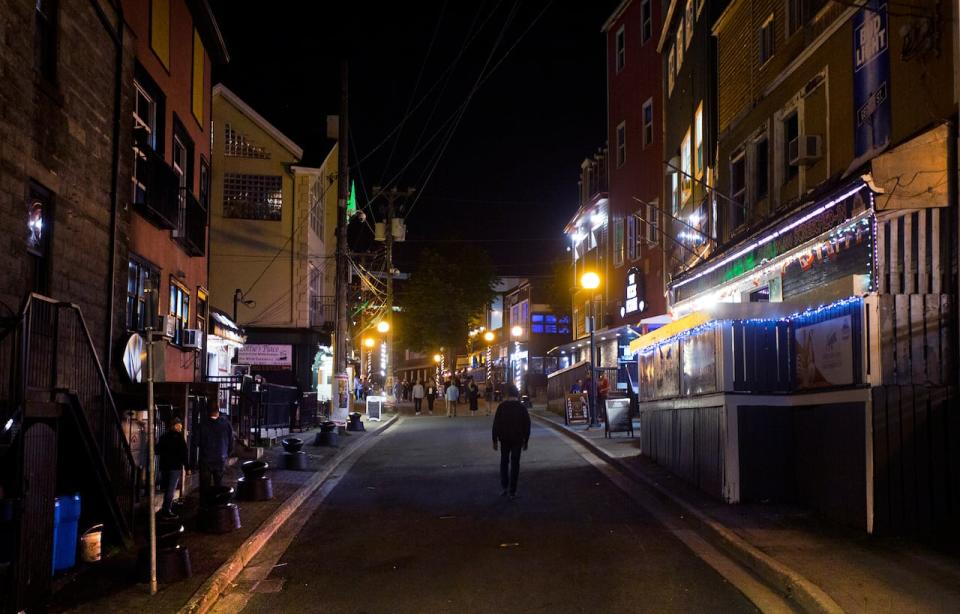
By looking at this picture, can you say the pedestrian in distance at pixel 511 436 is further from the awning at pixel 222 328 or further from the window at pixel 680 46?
the window at pixel 680 46

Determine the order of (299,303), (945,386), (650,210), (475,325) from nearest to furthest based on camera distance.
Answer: (945,386)
(650,210)
(299,303)
(475,325)

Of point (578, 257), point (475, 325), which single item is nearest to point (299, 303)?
point (578, 257)

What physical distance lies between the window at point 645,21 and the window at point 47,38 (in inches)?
970

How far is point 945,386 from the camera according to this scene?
8984mm

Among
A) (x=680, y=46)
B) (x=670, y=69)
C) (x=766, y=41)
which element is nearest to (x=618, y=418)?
(x=766, y=41)

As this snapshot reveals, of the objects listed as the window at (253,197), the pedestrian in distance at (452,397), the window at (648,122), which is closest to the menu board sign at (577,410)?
the window at (648,122)

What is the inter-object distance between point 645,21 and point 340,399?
17.3 m

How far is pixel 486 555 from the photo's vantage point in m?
8.95

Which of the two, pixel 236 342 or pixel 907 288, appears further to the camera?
pixel 236 342

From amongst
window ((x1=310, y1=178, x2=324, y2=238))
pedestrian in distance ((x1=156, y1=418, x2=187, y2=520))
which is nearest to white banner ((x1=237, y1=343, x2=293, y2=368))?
window ((x1=310, y1=178, x2=324, y2=238))

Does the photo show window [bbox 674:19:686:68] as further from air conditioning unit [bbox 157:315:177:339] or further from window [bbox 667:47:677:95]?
air conditioning unit [bbox 157:315:177:339]

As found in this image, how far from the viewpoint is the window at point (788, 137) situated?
563 inches

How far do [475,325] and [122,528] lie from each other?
183 ft

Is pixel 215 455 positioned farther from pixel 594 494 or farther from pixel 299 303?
pixel 299 303
